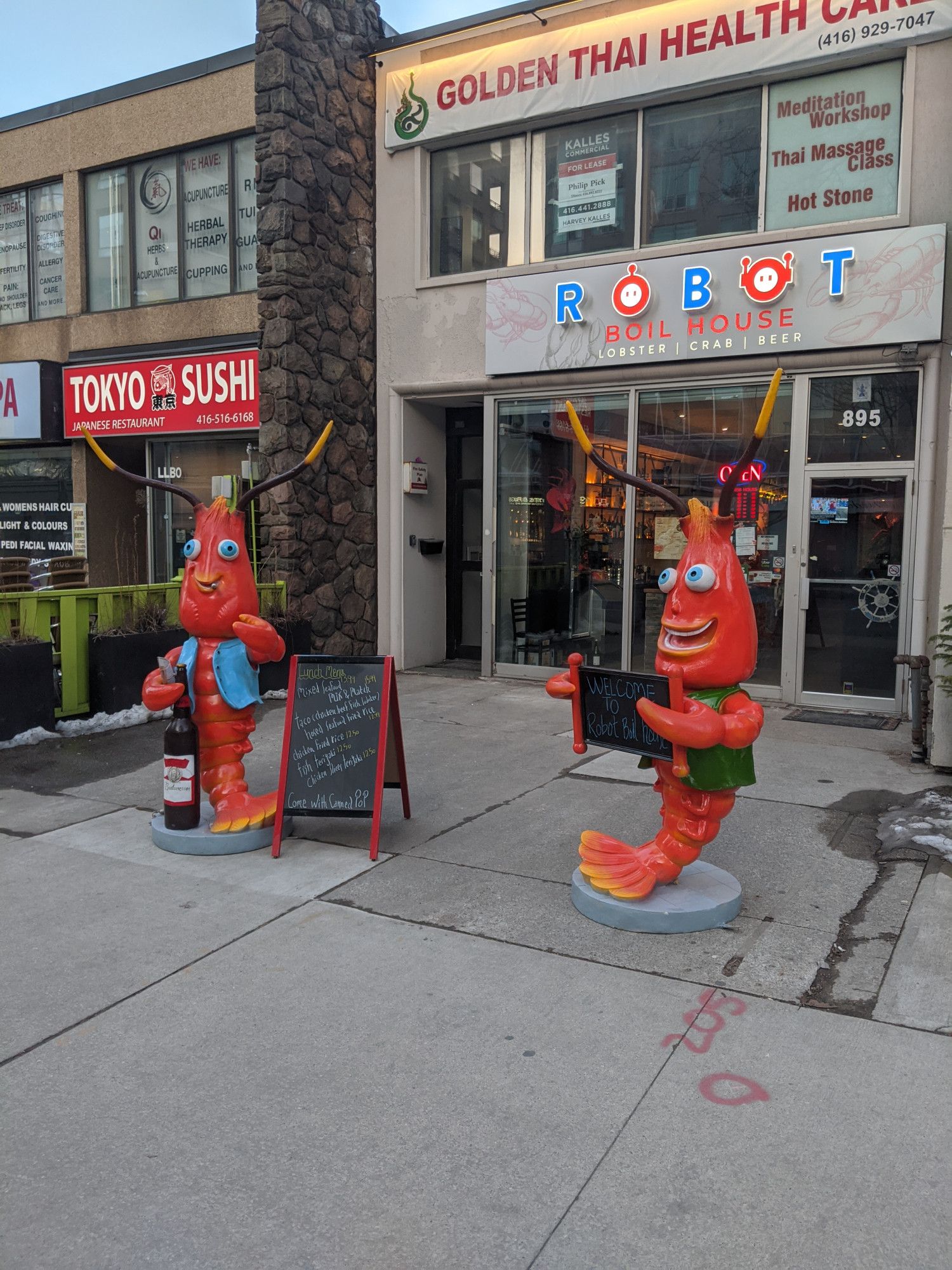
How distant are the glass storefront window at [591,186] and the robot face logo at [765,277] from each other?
1385mm

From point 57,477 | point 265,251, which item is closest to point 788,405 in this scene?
point 265,251

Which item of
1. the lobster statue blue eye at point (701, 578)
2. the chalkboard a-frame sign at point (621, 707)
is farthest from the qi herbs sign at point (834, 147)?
the chalkboard a-frame sign at point (621, 707)

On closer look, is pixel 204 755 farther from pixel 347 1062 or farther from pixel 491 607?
pixel 491 607

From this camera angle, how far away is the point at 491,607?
35.4ft

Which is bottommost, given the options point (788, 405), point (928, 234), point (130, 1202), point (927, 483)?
point (130, 1202)

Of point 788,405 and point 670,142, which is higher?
point 670,142

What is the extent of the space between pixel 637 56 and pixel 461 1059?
9508mm

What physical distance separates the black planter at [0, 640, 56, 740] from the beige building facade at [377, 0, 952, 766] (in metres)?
4.35

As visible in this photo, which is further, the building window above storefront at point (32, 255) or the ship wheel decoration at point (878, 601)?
the building window above storefront at point (32, 255)

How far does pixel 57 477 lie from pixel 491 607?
294 inches

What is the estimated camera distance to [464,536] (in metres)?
12.0

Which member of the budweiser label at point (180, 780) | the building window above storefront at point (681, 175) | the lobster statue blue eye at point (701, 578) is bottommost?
the budweiser label at point (180, 780)

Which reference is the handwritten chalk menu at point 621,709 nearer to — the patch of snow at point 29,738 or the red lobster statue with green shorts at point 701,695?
the red lobster statue with green shorts at point 701,695

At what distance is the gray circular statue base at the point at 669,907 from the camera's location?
13.6ft
